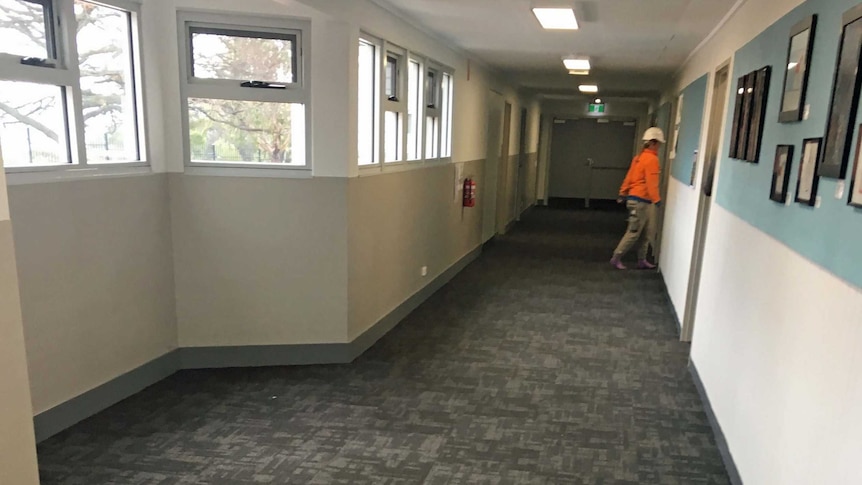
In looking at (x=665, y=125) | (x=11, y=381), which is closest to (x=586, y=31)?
(x=665, y=125)

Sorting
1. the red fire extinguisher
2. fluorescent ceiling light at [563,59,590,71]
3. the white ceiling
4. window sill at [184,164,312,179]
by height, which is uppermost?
the white ceiling

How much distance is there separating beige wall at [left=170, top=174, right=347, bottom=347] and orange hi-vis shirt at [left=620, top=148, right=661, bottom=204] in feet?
14.3

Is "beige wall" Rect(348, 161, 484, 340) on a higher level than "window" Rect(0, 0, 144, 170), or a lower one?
lower

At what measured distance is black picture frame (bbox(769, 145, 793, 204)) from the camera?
2.33 m

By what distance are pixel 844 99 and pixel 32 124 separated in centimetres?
342

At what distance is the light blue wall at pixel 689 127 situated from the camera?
5.07 meters

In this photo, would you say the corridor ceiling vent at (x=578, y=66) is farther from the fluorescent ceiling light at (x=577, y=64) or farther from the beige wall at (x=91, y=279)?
the beige wall at (x=91, y=279)

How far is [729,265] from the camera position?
3.34 m

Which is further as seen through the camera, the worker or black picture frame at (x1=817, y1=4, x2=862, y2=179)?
the worker

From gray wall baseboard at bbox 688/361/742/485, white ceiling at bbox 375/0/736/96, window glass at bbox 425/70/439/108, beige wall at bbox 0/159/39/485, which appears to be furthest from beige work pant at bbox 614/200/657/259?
beige wall at bbox 0/159/39/485

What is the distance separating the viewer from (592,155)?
14742 millimetres

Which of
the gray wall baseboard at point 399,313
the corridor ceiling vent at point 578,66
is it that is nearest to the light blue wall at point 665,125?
the corridor ceiling vent at point 578,66

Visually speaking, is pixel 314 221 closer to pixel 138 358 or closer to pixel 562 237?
pixel 138 358

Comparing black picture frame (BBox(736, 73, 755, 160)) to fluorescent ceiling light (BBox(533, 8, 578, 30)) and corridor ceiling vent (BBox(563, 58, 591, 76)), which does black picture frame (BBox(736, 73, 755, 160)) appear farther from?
corridor ceiling vent (BBox(563, 58, 591, 76))
